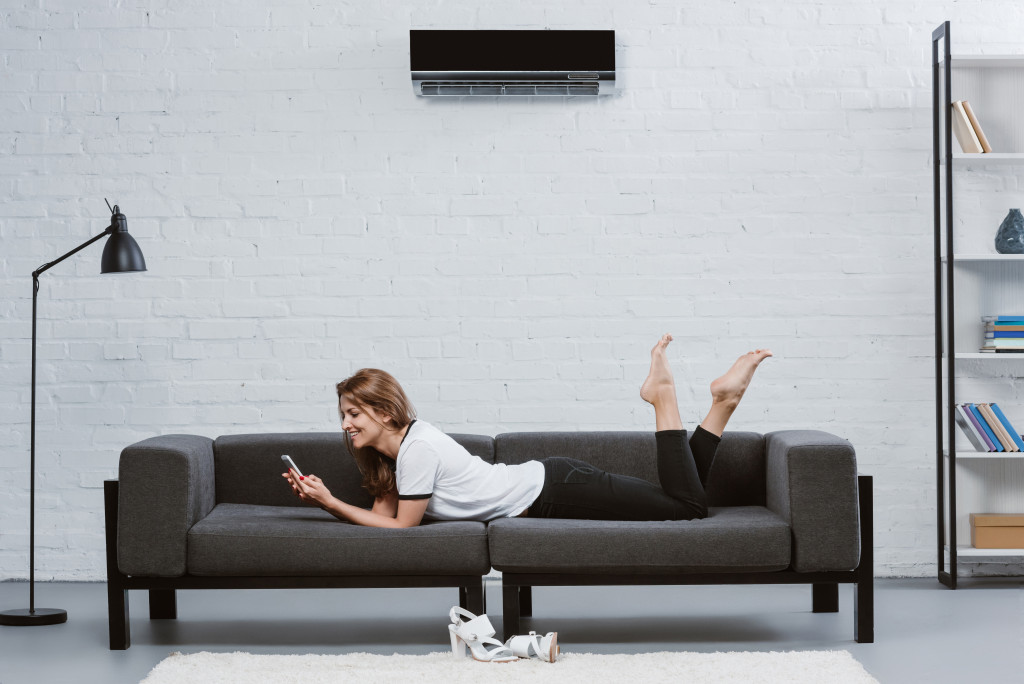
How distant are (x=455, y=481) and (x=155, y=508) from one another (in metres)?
0.90

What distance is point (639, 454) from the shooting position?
390 cm

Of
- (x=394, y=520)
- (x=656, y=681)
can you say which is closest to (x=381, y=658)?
(x=394, y=520)

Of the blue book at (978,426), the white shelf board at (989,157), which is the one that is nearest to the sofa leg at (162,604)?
the blue book at (978,426)

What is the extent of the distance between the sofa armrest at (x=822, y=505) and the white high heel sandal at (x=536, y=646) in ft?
2.53

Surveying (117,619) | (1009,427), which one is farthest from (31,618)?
(1009,427)

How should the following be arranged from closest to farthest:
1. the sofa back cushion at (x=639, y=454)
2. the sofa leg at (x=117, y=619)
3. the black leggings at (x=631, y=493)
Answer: the sofa leg at (x=117, y=619) < the black leggings at (x=631, y=493) < the sofa back cushion at (x=639, y=454)

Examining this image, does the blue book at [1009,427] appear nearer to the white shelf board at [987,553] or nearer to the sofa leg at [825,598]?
the white shelf board at [987,553]

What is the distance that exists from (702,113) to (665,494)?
179 cm

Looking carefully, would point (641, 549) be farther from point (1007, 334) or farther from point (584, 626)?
point (1007, 334)

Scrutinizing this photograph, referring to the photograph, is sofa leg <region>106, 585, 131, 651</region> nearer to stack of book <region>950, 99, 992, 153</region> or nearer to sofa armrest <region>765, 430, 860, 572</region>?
sofa armrest <region>765, 430, 860, 572</region>

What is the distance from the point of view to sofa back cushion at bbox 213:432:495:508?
3879 mm

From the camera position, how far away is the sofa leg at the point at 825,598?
3.78 meters

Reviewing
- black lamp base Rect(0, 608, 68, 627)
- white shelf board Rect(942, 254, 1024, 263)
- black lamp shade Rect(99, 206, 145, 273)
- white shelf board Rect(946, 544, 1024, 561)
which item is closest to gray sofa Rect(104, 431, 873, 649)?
black lamp base Rect(0, 608, 68, 627)

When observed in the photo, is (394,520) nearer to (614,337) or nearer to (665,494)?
(665,494)
